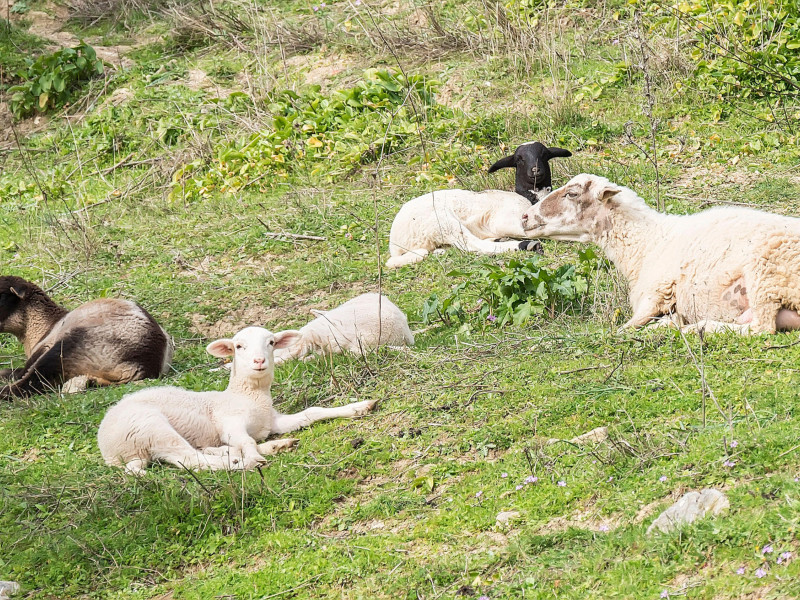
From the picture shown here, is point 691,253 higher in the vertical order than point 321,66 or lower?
lower

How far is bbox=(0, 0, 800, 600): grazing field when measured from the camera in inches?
172

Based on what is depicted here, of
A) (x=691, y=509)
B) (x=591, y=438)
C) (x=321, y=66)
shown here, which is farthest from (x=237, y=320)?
(x=321, y=66)

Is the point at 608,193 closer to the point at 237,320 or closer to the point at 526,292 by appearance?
the point at 526,292

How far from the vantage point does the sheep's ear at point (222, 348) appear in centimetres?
648

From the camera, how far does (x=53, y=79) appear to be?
52.2 ft

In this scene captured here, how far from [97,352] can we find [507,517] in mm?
4599

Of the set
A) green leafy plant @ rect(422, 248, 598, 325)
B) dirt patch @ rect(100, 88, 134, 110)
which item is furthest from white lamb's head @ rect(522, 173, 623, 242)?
dirt patch @ rect(100, 88, 134, 110)

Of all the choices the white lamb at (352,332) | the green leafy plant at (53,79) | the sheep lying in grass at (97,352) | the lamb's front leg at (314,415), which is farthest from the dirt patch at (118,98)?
the lamb's front leg at (314,415)

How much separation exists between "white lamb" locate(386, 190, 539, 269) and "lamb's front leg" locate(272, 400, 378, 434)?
4002 millimetres

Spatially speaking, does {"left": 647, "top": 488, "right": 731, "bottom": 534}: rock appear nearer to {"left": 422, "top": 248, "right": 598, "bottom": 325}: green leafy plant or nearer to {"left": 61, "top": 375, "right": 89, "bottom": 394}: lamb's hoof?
{"left": 422, "top": 248, "right": 598, "bottom": 325}: green leafy plant

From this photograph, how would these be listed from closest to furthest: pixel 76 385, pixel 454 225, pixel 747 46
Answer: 1. pixel 76 385
2. pixel 454 225
3. pixel 747 46

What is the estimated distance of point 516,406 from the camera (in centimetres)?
563

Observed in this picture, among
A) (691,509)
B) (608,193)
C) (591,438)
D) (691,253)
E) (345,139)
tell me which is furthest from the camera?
(345,139)

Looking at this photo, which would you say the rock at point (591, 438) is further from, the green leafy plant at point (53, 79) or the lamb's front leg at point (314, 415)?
the green leafy plant at point (53, 79)
